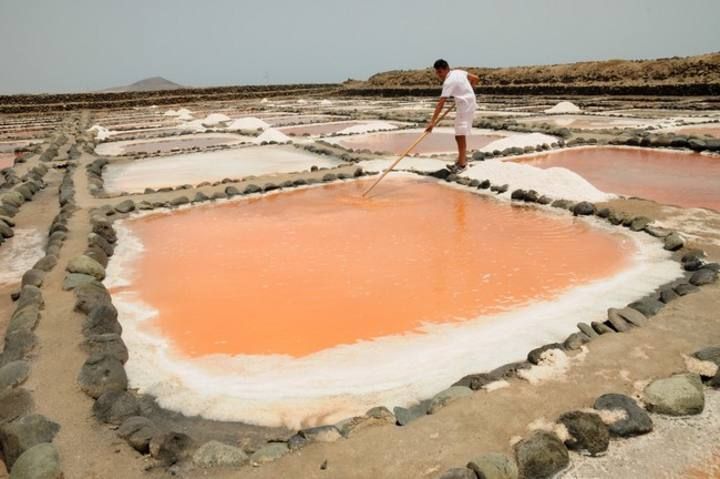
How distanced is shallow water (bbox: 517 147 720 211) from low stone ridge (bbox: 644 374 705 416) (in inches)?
157

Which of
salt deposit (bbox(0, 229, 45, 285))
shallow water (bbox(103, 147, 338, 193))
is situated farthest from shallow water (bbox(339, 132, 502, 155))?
salt deposit (bbox(0, 229, 45, 285))

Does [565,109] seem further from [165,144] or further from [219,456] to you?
[219,456]

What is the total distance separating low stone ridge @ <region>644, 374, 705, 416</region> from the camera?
2.22m

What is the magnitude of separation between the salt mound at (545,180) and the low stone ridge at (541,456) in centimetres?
411

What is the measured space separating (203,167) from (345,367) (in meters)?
7.42

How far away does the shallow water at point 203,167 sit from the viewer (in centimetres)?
837

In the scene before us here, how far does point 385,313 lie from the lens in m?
3.41

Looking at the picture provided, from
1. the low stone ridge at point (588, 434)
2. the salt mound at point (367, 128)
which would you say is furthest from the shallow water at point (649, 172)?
the salt mound at point (367, 128)

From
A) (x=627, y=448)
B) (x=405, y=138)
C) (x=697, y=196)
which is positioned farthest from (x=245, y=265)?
(x=405, y=138)

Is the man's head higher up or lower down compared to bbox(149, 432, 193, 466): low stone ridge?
higher up

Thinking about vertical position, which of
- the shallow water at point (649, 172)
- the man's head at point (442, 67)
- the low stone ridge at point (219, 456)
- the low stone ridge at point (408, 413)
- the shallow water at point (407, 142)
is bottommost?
the low stone ridge at point (219, 456)

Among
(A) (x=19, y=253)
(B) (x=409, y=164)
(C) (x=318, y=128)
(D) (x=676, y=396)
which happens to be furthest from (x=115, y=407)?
(C) (x=318, y=128)

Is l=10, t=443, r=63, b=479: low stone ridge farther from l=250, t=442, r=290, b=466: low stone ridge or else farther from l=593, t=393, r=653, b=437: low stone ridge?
l=593, t=393, r=653, b=437: low stone ridge

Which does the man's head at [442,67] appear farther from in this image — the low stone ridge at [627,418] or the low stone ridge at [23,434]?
the low stone ridge at [23,434]
